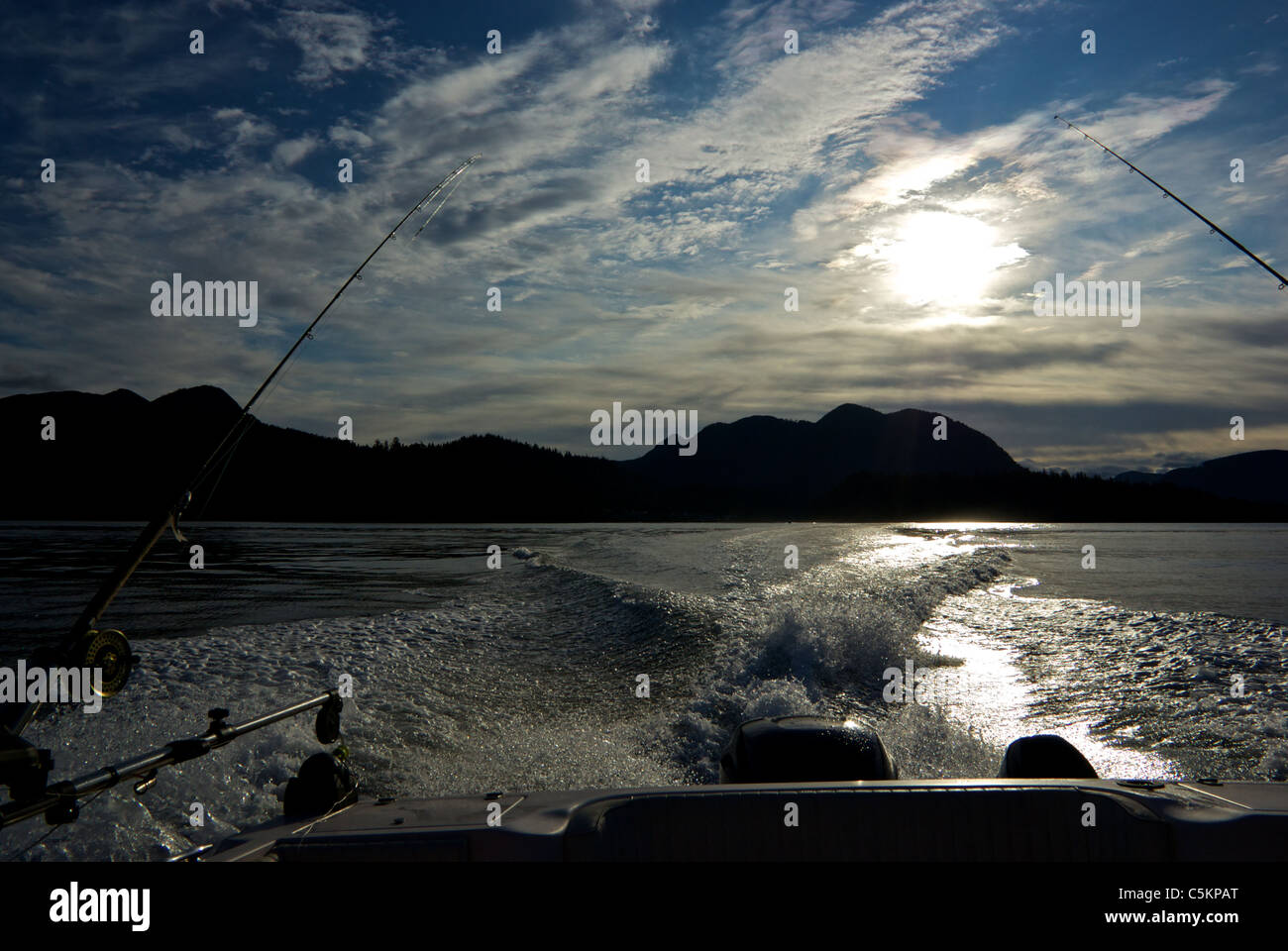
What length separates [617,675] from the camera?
33.0 feet

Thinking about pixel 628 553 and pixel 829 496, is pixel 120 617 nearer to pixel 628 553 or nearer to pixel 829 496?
pixel 628 553

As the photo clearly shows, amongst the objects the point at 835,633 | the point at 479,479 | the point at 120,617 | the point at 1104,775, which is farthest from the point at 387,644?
the point at 479,479

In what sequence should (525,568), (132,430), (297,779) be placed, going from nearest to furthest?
1. (297,779)
2. (525,568)
3. (132,430)

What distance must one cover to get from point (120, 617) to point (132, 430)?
331 ft

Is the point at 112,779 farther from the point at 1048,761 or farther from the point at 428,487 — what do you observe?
the point at 428,487

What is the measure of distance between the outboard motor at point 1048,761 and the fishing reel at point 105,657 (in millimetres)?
4305

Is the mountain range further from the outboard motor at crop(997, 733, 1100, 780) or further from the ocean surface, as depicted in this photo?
the outboard motor at crop(997, 733, 1100, 780)

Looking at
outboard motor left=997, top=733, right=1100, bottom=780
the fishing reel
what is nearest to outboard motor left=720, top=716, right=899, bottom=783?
outboard motor left=997, top=733, right=1100, bottom=780

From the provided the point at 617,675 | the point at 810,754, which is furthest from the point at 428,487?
the point at 810,754

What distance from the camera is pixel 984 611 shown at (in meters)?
15.7

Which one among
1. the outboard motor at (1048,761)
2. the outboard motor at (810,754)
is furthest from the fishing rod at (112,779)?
the outboard motor at (1048,761)

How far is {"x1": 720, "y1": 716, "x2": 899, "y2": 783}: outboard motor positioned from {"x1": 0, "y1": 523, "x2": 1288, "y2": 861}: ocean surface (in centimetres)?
207

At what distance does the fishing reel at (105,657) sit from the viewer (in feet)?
10.0

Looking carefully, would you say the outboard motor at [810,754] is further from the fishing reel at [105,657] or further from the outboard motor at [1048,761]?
the fishing reel at [105,657]
